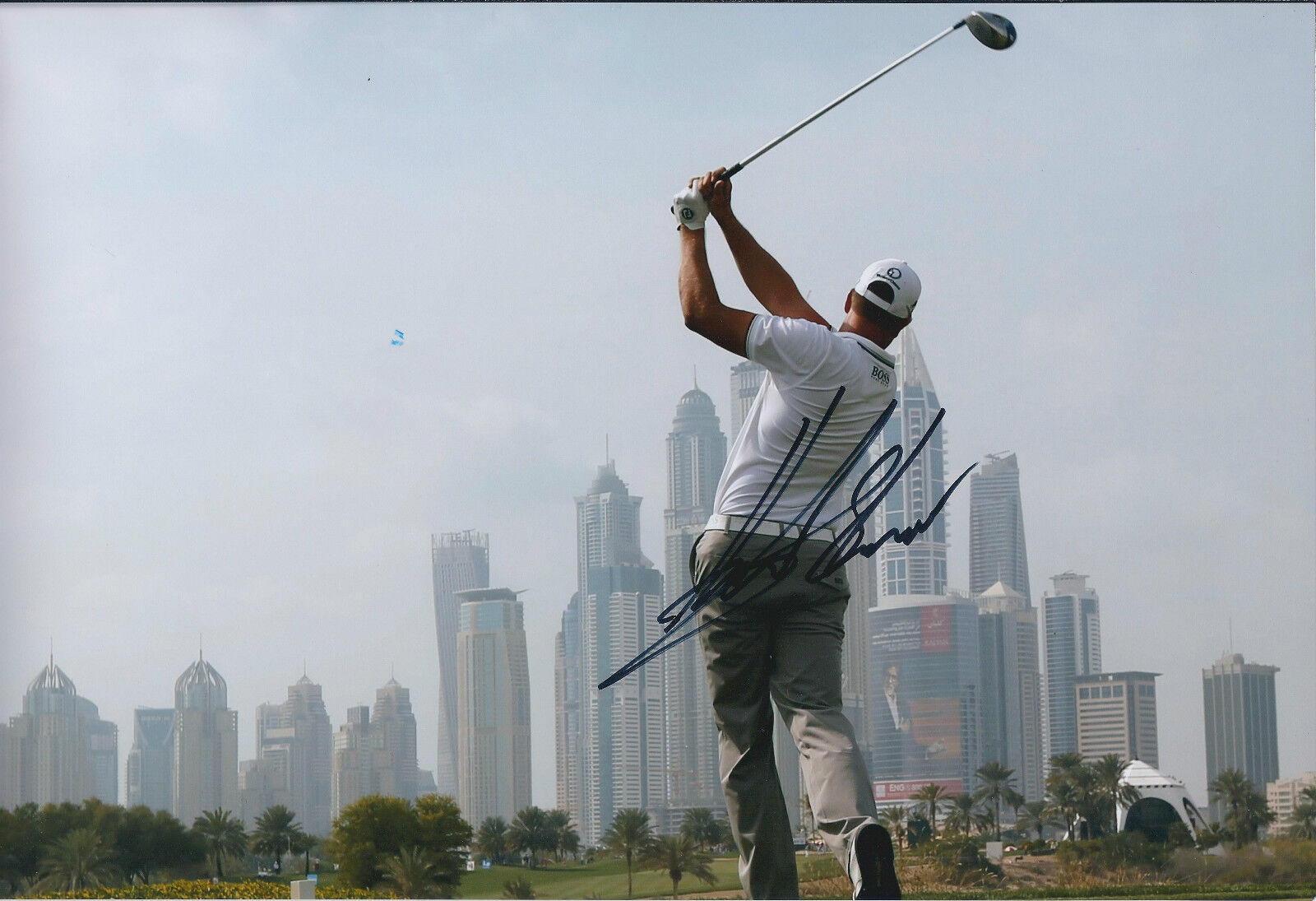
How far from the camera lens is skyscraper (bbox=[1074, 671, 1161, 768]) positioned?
3134 centimetres

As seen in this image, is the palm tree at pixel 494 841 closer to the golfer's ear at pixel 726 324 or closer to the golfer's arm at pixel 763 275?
the golfer's arm at pixel 763 275

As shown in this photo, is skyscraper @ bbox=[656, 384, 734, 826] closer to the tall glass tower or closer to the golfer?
the tall glass tower

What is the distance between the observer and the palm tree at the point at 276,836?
1275 cm

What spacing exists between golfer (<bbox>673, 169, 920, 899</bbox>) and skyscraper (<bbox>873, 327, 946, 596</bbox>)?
345 millimetres

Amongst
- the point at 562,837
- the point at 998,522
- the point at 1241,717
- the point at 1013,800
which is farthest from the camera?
the point at 998,522

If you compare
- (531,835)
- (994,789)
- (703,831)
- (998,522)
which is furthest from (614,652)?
(703,831)

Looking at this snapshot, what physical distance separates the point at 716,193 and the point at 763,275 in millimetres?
171

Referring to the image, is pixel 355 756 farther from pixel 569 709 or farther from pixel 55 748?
pixel 569 709

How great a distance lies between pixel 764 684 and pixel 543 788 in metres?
44.4

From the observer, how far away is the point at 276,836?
43.2ft

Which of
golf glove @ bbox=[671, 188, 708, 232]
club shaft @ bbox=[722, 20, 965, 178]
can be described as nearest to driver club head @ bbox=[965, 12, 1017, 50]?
club shaft @ bbox=[722, 20, 965, 178]

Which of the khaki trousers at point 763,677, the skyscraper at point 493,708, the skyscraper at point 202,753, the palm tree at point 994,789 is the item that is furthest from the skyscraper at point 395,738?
the khaki trousers at point 763,677

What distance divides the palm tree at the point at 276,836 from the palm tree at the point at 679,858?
3.46m

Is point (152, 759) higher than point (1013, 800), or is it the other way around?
point (1013, 800)
